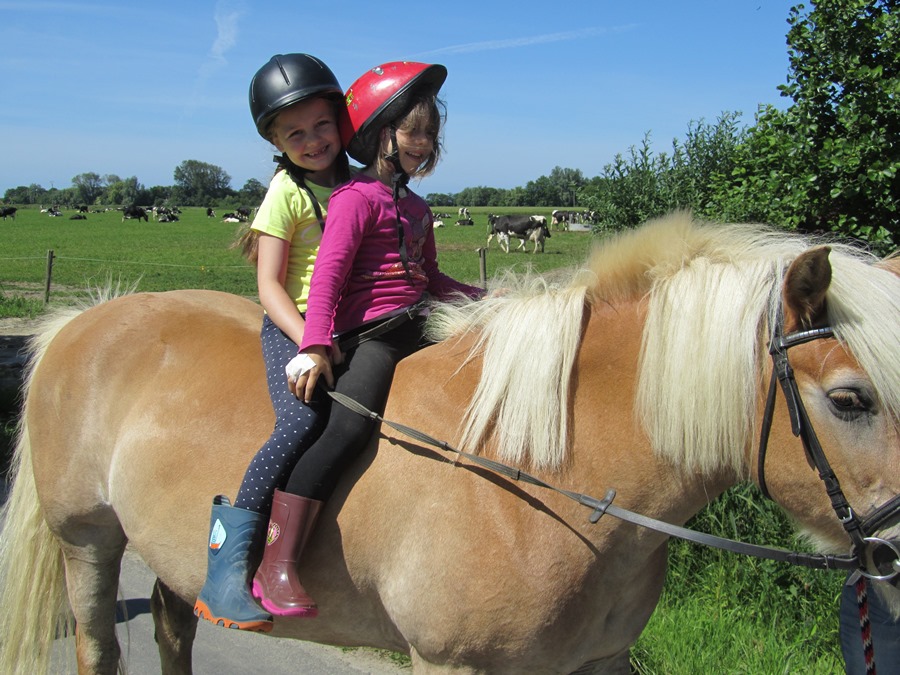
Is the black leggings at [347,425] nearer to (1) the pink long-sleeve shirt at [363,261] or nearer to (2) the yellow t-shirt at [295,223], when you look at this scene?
(1) the pink long-sleeve shirt at [363,261]

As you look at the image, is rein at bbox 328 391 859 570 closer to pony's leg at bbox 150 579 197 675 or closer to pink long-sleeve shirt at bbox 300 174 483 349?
pink long-sleeve shirt at bbox 300 174 483 349

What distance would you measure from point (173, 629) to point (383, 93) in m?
2.48

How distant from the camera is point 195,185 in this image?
325 ft

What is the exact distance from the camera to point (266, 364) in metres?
2.40

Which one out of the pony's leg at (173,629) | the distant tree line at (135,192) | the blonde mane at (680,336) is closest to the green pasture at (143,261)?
the blonde mane at (680,336)

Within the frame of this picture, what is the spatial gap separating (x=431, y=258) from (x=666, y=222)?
0.98 metres

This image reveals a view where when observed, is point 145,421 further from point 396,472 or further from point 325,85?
point 325,85

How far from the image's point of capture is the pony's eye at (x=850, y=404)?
5.20 feet

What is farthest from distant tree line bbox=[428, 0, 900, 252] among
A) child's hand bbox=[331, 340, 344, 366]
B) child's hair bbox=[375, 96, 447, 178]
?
child's hand bbox=[331, 340, 344, 366]

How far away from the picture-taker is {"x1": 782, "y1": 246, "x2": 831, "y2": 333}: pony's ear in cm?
154

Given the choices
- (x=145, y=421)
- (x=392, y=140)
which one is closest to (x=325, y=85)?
(x=392, y=140)

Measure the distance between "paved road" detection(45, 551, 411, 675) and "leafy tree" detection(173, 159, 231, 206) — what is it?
93.6 metres

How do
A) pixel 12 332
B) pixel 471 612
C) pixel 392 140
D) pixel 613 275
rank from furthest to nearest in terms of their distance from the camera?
pixel 12 332 → pixel 392 140 → pixel 613 275 → pixel 471 612

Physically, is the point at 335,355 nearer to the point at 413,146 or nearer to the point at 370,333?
the point at 370,333
